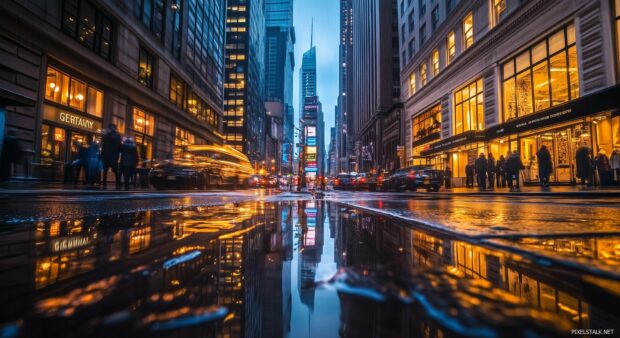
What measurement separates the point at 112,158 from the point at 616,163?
18799 mm

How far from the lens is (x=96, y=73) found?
55.7 ft

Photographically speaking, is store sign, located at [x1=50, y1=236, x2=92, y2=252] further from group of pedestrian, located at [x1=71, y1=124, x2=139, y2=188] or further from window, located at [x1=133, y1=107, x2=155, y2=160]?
window, located at [x1=133, y1=107, x2=155, y2=160]

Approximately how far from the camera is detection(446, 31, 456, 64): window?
2384 cm

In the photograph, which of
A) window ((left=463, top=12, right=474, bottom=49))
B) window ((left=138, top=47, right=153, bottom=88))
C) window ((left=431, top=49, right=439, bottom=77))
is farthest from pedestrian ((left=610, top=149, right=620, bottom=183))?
window ((left=138, top=47, right=153, bottom=88))

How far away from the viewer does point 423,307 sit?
0.66 m

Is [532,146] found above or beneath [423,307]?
above

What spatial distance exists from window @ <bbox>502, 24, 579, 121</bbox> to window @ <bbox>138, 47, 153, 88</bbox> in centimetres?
2397

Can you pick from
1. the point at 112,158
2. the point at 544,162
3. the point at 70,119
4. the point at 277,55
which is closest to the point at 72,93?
the point at 70,119

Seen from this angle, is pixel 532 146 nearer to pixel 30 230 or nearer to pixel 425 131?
pixel 425 131

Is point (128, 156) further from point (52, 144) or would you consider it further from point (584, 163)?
point (584, 163)

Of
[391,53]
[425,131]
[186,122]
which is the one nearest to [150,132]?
→ [186,122]

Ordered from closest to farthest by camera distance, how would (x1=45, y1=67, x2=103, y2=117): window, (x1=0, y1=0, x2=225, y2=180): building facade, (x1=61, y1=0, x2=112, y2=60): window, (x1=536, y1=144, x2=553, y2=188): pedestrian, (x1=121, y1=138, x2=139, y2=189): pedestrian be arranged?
(x1=121, y1=138, x2=139, y2=189): pedestrian
(x1=0, y1=0, x2=225, y2=180): building facade
(x1=536, y1=144, x2=553, y2=188): pedestrian
(x1=45, y1=67, x2=103, y2=117): window
(x1=61, y1=0, x2=112, y2=60): window

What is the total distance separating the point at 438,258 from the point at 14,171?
15.7m

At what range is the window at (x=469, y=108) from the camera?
68.4 feet
